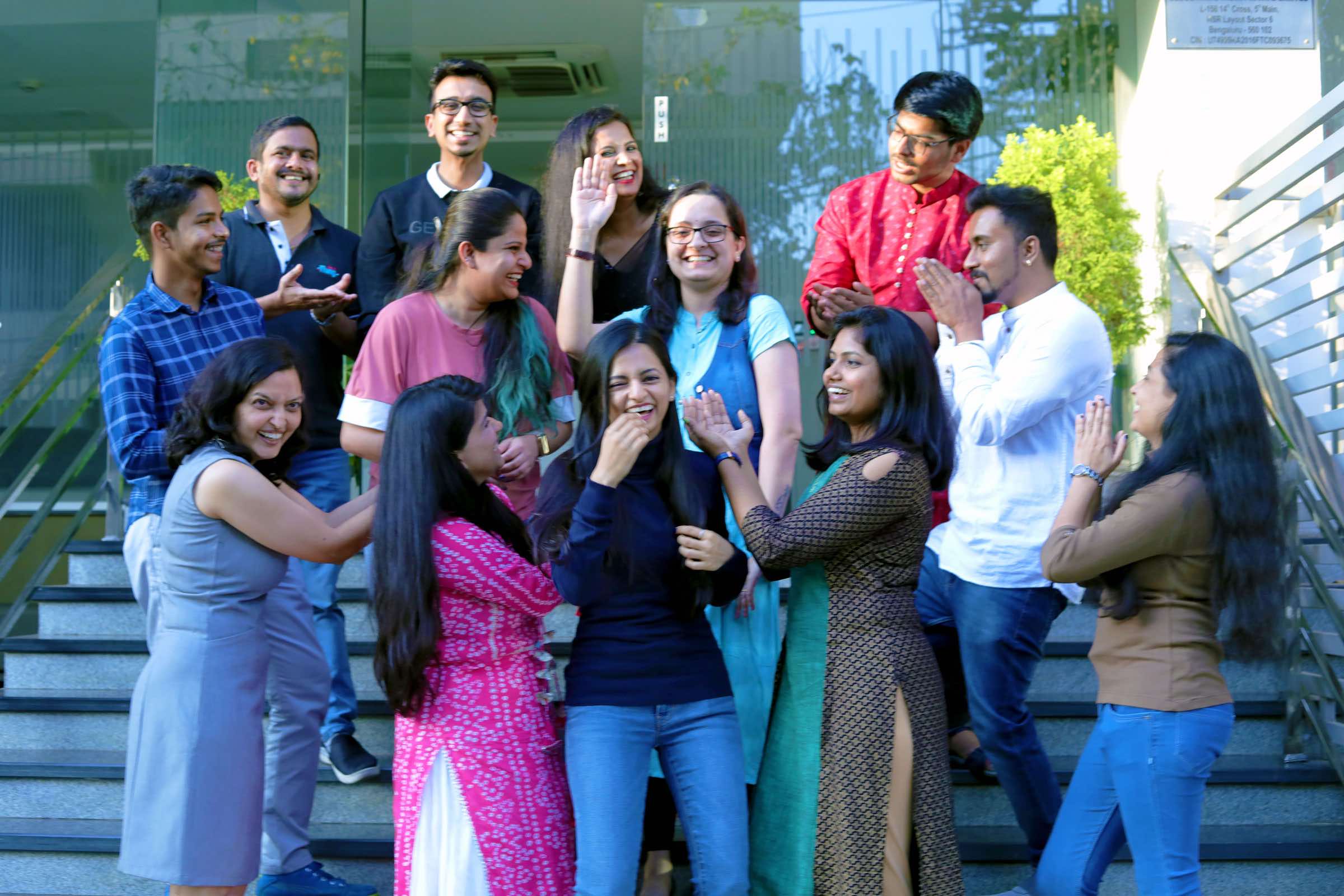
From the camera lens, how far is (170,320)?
3.40 m

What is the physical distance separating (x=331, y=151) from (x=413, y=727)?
199 inches

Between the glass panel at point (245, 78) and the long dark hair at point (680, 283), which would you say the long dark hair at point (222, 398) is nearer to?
the long dark hair at point (680, 283)

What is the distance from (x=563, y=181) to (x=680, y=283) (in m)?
0.59

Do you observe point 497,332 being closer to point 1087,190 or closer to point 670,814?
point 670,814

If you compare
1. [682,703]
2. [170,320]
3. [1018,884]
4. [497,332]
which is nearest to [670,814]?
[682,703]

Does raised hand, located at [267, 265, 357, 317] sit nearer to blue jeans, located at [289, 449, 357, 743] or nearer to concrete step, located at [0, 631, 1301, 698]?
blue jeans, located at [289, 449, 357, 743]

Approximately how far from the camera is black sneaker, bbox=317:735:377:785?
370 cm

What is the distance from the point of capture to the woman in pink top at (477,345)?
3.16 metres

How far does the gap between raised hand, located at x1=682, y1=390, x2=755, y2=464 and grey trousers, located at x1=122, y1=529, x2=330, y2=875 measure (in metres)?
1.24

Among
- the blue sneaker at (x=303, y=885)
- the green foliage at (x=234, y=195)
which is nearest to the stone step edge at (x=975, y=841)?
the blue sneaker at (x=303, y=885)

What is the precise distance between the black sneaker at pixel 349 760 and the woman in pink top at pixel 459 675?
3.49ft

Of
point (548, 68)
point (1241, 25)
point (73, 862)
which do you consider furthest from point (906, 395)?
point (548, 68)

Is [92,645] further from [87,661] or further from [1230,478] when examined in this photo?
[1230,478]

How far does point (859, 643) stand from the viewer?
2654mm
